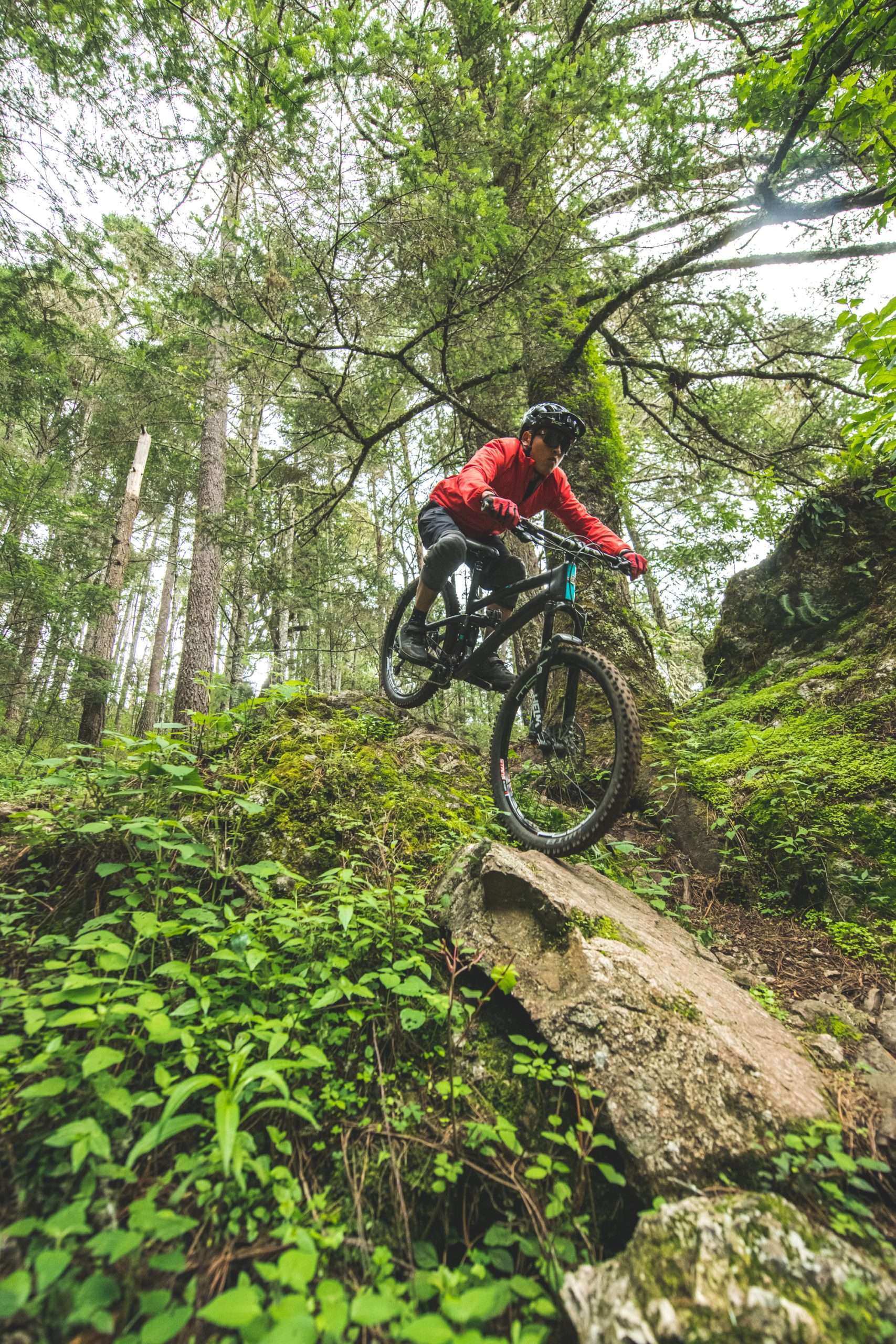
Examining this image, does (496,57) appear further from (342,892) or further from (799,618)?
(342,892)

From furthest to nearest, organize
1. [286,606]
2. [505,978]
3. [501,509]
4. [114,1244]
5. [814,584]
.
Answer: [286,606], [814,584], [501,509], [505,978], [114,1244]

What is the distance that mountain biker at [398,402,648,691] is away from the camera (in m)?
3.67


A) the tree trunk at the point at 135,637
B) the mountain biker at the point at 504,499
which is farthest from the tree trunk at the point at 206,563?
the tree trunk at the point at 135,637

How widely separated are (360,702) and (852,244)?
708 cm

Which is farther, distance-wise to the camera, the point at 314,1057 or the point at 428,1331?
the point at 314,1057

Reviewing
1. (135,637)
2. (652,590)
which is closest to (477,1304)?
(652,590)

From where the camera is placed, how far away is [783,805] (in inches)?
138

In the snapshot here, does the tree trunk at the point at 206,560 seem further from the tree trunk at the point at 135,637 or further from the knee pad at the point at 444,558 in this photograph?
the tree trunk at the point at 135,637

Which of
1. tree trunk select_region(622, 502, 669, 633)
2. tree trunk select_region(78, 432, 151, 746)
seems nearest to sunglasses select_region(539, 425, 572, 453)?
tree trunk select_region(622, 502, 669, 633)

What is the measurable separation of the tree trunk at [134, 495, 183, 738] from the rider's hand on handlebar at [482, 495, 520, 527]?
17521 mm

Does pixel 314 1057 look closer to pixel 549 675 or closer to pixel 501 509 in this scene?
pixel 549 675

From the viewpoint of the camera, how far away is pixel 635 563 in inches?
129

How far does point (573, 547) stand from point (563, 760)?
135 centimetres

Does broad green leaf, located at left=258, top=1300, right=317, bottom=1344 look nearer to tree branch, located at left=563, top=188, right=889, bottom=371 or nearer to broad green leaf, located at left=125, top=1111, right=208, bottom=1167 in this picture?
broad green leaf, located at left=125, top=1111, right=208, bottom=1167
